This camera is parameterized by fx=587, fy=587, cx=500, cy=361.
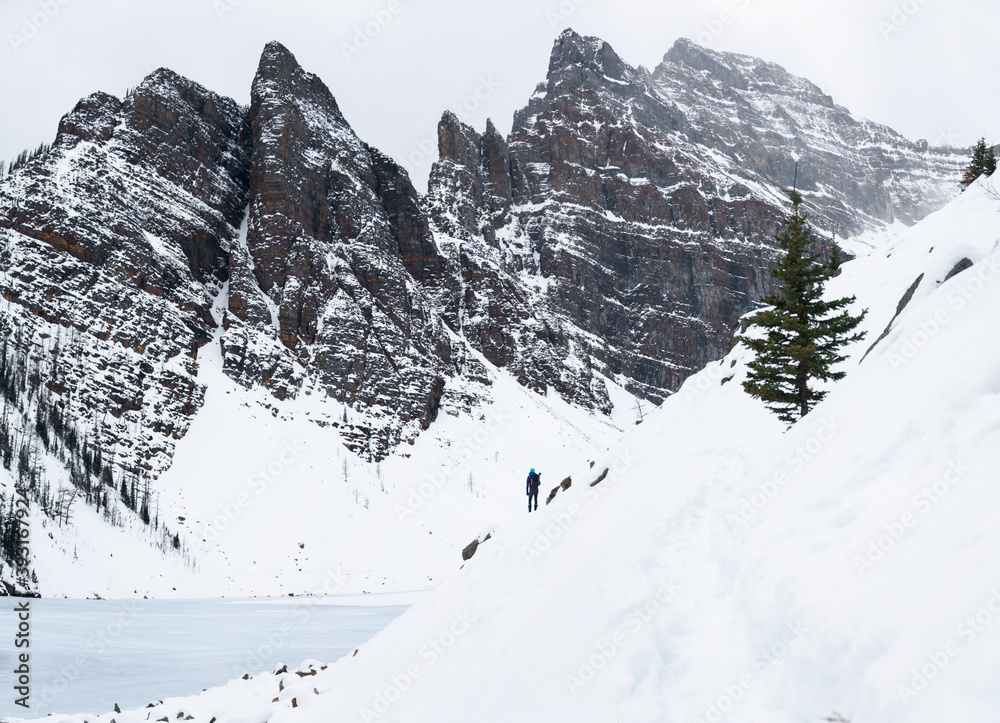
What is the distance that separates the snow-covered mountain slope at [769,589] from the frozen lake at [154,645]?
825cm

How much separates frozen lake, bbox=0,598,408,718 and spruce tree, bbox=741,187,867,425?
1974 centimetres

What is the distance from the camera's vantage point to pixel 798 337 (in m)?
17.8

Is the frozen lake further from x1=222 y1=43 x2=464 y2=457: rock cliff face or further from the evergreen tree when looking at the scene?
x1=222 y1=43 x2=464 y2=457: rock cliff face

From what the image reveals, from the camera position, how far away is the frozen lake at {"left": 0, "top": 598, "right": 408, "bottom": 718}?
1938 centimetres

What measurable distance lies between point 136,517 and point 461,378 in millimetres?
69135

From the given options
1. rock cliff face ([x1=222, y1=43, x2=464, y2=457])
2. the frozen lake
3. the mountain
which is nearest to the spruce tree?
the frozen lake

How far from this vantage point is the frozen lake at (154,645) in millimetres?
19375

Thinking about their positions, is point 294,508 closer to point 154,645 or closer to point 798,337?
point 154,645

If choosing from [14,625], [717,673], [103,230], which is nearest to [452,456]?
[103,230]

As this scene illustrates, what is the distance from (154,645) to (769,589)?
3350 cm

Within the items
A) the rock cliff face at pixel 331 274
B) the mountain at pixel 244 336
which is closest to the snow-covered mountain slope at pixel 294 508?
the mountain at pixel 244 336

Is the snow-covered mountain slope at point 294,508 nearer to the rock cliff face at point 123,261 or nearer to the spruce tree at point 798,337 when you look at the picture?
the rock cliff face at point 123,261

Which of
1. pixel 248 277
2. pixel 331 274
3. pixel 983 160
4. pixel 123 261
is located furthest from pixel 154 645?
pixel 331 274

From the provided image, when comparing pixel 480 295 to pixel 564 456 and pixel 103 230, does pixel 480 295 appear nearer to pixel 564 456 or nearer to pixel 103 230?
pixel 564 456
